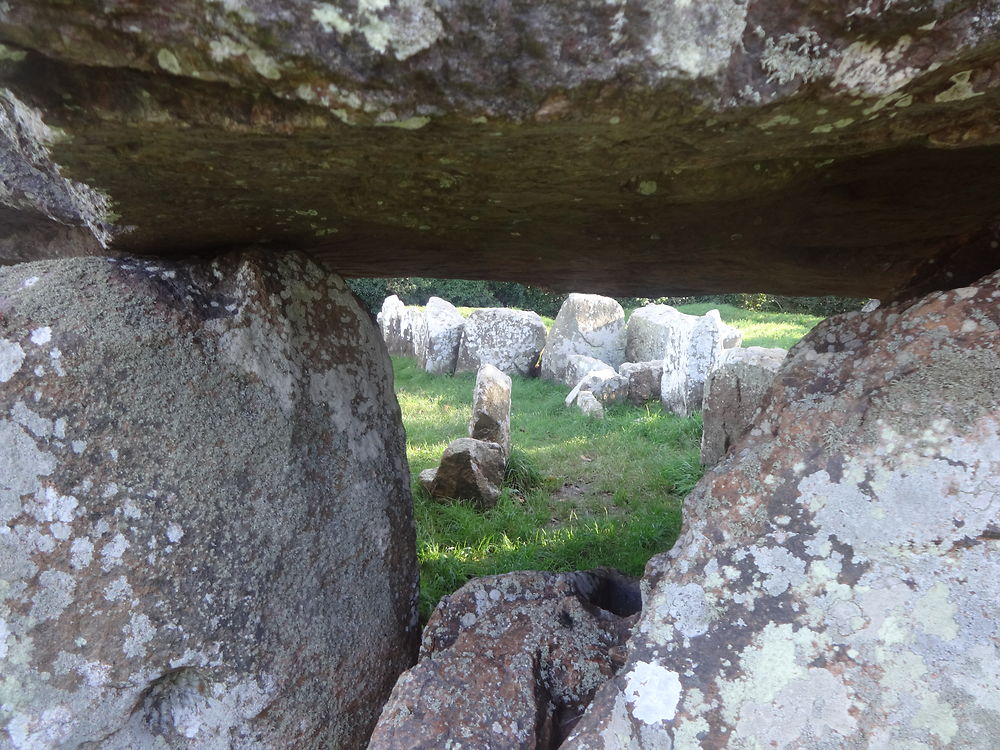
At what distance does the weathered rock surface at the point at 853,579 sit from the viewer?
108cm

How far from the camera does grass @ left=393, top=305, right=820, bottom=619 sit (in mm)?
3209

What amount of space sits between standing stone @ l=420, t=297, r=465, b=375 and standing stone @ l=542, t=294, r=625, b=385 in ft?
4.31

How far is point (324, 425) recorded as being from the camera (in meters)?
1.85

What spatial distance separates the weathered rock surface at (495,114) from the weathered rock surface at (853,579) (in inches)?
18.5

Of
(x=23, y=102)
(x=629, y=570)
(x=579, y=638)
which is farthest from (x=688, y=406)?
(x=23, y=102)

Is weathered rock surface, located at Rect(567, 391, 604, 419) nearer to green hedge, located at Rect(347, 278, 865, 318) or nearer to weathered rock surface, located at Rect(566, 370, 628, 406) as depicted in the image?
weathered rock surface, located at Rect(566, 370, 628, 406)

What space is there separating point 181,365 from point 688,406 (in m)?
5.38

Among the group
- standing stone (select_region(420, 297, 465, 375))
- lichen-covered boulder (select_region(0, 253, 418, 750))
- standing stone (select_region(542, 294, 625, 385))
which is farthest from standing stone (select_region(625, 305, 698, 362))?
lichen-covered boulder (select_region(0, 253, 418, 750))

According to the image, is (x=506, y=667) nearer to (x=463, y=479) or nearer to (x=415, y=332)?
(x=463, y=479)

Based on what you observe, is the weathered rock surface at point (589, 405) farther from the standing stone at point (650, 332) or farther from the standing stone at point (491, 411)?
the standing stone at point (650, 332)

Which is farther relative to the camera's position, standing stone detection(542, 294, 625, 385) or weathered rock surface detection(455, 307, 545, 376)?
weathered rock surface detection(455, 307, 545, 376)

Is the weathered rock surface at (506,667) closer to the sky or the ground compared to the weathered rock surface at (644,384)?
closer to the sky

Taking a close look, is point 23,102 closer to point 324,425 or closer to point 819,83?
point 324,425

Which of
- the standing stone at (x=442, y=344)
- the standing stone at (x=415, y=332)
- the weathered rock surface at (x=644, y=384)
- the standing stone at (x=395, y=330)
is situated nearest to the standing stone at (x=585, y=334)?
the standing stone at (x=442, y=344)
